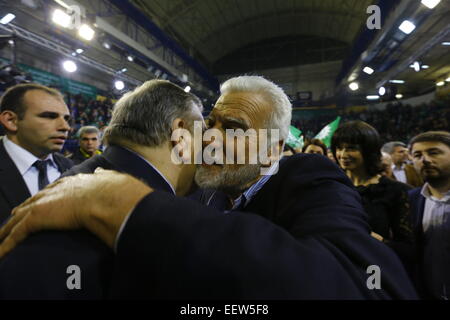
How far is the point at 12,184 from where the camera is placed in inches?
78.2

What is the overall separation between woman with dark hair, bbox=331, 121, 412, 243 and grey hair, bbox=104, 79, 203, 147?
4.99 feet

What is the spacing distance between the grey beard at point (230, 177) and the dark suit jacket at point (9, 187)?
1.45 m

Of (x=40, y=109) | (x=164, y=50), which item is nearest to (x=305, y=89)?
(x=164, y=50)

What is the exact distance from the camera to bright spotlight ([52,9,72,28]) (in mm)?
5902

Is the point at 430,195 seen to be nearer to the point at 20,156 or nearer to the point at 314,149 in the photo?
the point at 314,149

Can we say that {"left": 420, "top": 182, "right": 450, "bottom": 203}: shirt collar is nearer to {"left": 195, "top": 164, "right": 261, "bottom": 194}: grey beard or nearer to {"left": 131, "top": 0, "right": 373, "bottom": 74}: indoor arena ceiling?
{"left": 195, "top": 164, "right": 261, "bottom": 194}: grey beard

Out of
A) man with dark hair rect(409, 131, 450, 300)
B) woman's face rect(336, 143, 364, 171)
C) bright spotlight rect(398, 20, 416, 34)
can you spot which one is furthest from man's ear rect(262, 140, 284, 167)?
bright spotlight rect(398, 20, 416, 34)

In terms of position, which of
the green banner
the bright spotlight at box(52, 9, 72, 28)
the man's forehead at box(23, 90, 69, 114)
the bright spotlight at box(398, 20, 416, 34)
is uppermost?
the bright spotlight at box(398, 20, 416, 34)

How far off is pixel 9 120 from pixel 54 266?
2275 mm

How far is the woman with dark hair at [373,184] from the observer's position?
1.93 metres

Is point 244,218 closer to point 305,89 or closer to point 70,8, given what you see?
point 70,8

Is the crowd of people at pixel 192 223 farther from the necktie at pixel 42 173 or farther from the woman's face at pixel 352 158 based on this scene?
the woman's face at pixel 352 158

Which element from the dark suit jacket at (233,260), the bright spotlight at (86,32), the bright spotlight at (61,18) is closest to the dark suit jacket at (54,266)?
the dark suit jacket at (233,260)
